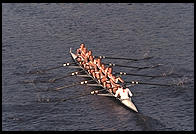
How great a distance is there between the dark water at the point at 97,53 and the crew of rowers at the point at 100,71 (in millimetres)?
1612

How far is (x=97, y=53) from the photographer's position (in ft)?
235

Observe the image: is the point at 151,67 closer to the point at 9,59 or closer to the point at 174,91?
the point at 174,91

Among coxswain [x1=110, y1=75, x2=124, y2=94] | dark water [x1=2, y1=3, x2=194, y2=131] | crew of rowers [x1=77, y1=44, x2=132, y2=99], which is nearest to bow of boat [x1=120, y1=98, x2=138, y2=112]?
dark water [x1=2, y1=3, x2=194, y2=131]

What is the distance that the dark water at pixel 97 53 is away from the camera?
52.8 metres

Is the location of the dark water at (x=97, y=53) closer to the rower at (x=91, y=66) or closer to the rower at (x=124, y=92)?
the rower at (x=124, y=92)

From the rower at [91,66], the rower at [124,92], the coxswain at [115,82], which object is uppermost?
the rower at [91,66]

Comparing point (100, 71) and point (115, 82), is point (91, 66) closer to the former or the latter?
point (100, 71)

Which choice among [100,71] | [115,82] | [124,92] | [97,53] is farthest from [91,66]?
[124,92]

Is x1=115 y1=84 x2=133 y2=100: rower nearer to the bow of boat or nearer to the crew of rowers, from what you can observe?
the crew of rowers

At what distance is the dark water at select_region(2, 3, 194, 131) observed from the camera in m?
52.8

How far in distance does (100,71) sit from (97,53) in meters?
11.4

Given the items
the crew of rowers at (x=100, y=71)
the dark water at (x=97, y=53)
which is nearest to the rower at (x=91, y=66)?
the crew of rowers at (x=100, y=71)

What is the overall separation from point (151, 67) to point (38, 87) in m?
13.4

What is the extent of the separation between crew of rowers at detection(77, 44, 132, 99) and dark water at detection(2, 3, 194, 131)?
1612 millimetres
